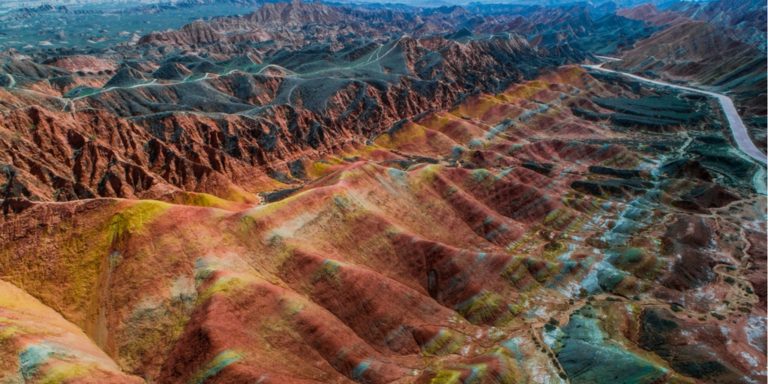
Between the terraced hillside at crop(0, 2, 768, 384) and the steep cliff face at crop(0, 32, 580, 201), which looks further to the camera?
the steep cliff face at crop(0, 32, 580, 201)

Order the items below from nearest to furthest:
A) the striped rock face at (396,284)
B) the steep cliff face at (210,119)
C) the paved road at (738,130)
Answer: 1. the striped rock face at (396,284)
2. the steep cliff face at (210,119)
3. the paved road at (738,130)

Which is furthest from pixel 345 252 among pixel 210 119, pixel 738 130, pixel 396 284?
pixel 738 130

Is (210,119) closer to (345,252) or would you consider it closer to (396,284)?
(345,252)

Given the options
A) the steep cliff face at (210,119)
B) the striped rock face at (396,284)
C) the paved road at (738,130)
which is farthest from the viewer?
the paved road at (738,130)

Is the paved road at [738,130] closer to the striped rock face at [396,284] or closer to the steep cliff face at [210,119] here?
the striped rock face at [396,284]

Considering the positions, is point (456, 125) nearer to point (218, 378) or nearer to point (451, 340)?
point (451, 340)

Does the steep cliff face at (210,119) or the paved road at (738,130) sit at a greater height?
the steep cliff face at (210,119)

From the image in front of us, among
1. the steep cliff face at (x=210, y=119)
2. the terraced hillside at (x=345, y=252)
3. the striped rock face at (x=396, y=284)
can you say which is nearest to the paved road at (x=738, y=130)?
the terraced hillside at (x=345, y=252)

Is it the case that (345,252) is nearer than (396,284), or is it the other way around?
(396,284)

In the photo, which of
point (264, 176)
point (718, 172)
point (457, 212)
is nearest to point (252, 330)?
point (457, 212)

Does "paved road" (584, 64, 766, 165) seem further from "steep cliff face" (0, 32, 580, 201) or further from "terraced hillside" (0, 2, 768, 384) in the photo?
"steep cliff face" (0, 32, 580, 201)

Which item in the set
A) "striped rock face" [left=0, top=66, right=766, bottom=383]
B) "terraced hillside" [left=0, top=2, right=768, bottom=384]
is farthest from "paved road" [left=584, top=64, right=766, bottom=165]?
"striped rock face" [left=0, top=66, right=766, bottom=383]
